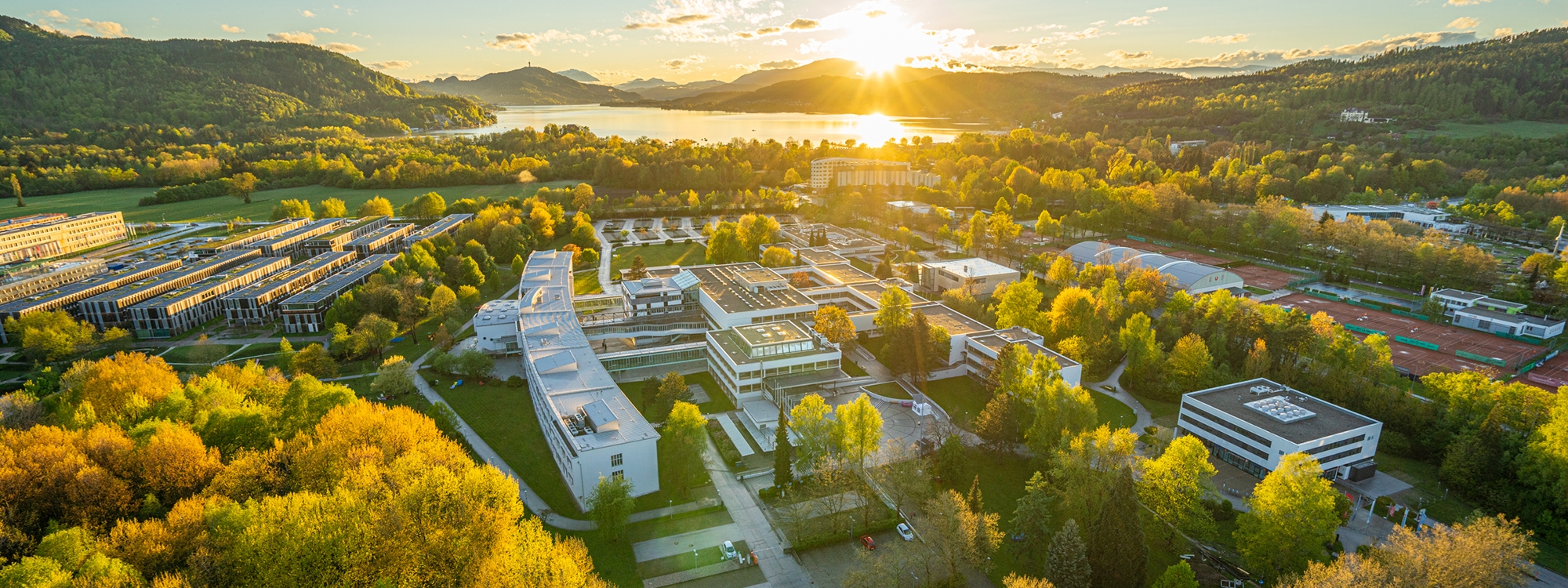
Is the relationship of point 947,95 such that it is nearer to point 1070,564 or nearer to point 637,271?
point 637,271

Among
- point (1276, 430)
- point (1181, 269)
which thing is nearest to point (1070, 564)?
point (1276, 430)

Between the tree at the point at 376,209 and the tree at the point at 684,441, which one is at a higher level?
the tree at the point at 376,209

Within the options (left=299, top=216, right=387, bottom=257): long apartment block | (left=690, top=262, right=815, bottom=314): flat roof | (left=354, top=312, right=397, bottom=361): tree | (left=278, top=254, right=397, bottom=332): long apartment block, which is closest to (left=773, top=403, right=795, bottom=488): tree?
(left=690, top=262, right=815, bottom=314): flat roof

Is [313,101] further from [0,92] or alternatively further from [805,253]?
[805,253]

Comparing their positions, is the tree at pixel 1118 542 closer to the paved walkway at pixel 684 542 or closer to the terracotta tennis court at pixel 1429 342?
the paved walkway at pixel 684 542

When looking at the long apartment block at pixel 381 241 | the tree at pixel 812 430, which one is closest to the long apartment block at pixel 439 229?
the long apartment block at pixel 381 241

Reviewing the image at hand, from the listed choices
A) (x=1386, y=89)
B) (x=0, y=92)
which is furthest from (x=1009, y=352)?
(x=0, y=92)

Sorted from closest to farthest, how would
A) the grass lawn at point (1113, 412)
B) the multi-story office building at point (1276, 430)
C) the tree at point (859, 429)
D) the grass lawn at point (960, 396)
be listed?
the tree at point (859, 429) < the multi-story office building at point (1276, 430) < the grass lawn at point (1113, 412) < the grass lawn at point (960, 396)

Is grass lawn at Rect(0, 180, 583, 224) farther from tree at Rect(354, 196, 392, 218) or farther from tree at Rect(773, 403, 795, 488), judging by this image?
tree at Rect(773, 403, 795, 488)
